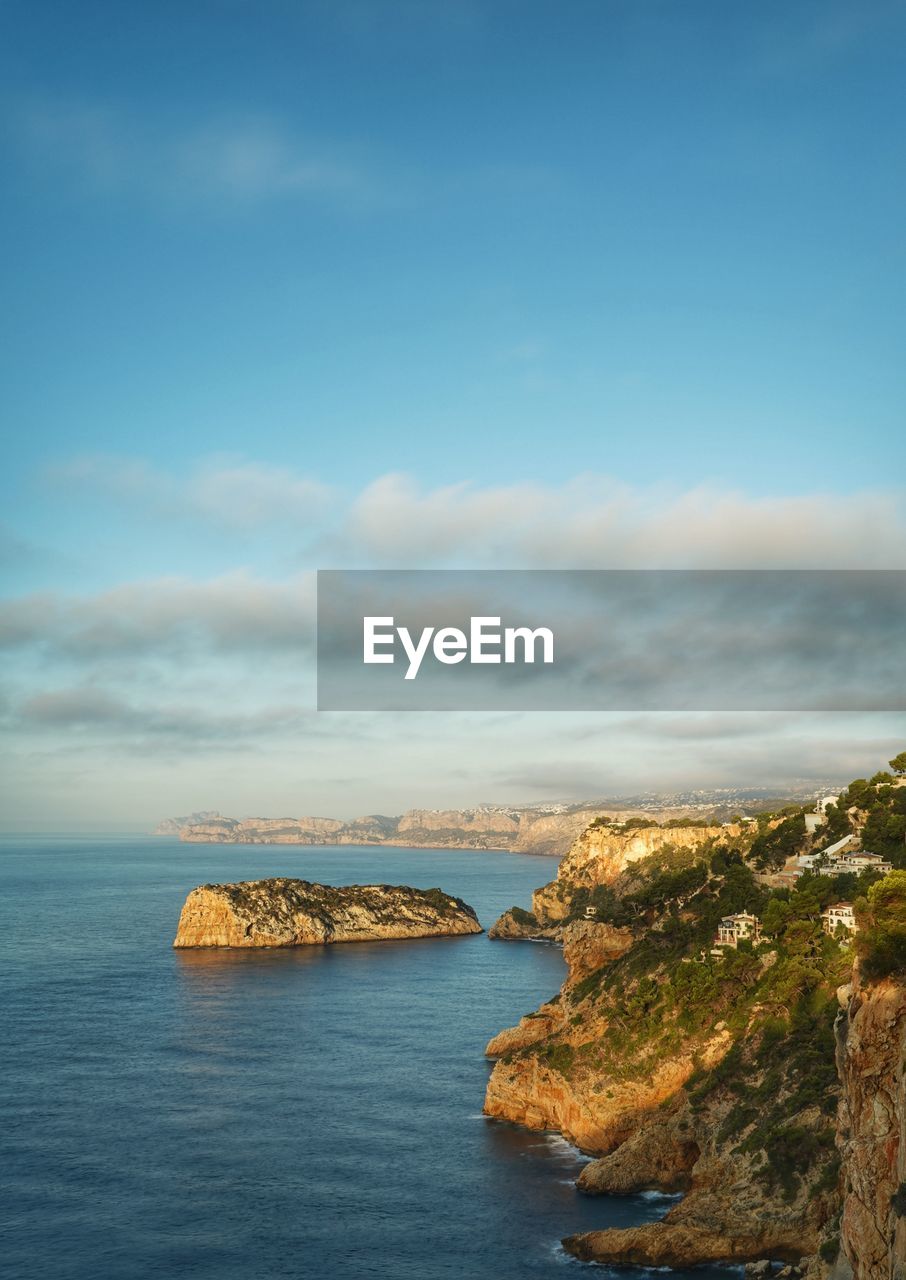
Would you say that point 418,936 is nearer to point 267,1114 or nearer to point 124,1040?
point 124,1040

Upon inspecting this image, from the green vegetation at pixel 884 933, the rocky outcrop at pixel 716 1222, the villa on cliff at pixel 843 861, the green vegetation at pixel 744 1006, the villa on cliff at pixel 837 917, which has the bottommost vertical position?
the rocky outcrop at pixel 716 1222

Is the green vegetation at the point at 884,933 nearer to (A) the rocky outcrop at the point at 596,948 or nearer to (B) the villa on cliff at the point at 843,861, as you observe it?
(B) the villa on cliff at the point at 843,861

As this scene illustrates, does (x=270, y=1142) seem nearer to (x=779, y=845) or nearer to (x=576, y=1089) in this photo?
(x=576, y=1089)

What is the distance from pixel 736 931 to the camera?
73.8 metres

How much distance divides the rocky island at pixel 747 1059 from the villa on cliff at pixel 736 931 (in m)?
0.18

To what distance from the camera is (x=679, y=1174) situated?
61.2 metres

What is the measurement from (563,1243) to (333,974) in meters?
92.3

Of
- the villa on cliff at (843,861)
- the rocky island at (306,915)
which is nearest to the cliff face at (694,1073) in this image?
the villa on cliff at (843,861)

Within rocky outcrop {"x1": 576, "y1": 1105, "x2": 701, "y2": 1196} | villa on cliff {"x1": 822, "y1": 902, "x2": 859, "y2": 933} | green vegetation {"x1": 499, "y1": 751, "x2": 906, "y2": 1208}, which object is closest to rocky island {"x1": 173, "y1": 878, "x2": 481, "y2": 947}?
green vegetation {"x1": 499, "y1": 751, "x2": 906, "y2": 1208}

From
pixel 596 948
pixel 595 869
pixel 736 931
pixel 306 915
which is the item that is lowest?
pixel 306 915

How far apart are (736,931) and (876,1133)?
132 feet

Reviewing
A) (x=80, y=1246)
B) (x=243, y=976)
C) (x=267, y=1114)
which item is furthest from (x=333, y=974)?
(x=80, y=1246)

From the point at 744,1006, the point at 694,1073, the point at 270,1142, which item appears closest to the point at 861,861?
the point at 744,1006

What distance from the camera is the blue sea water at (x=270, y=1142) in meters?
55.8
